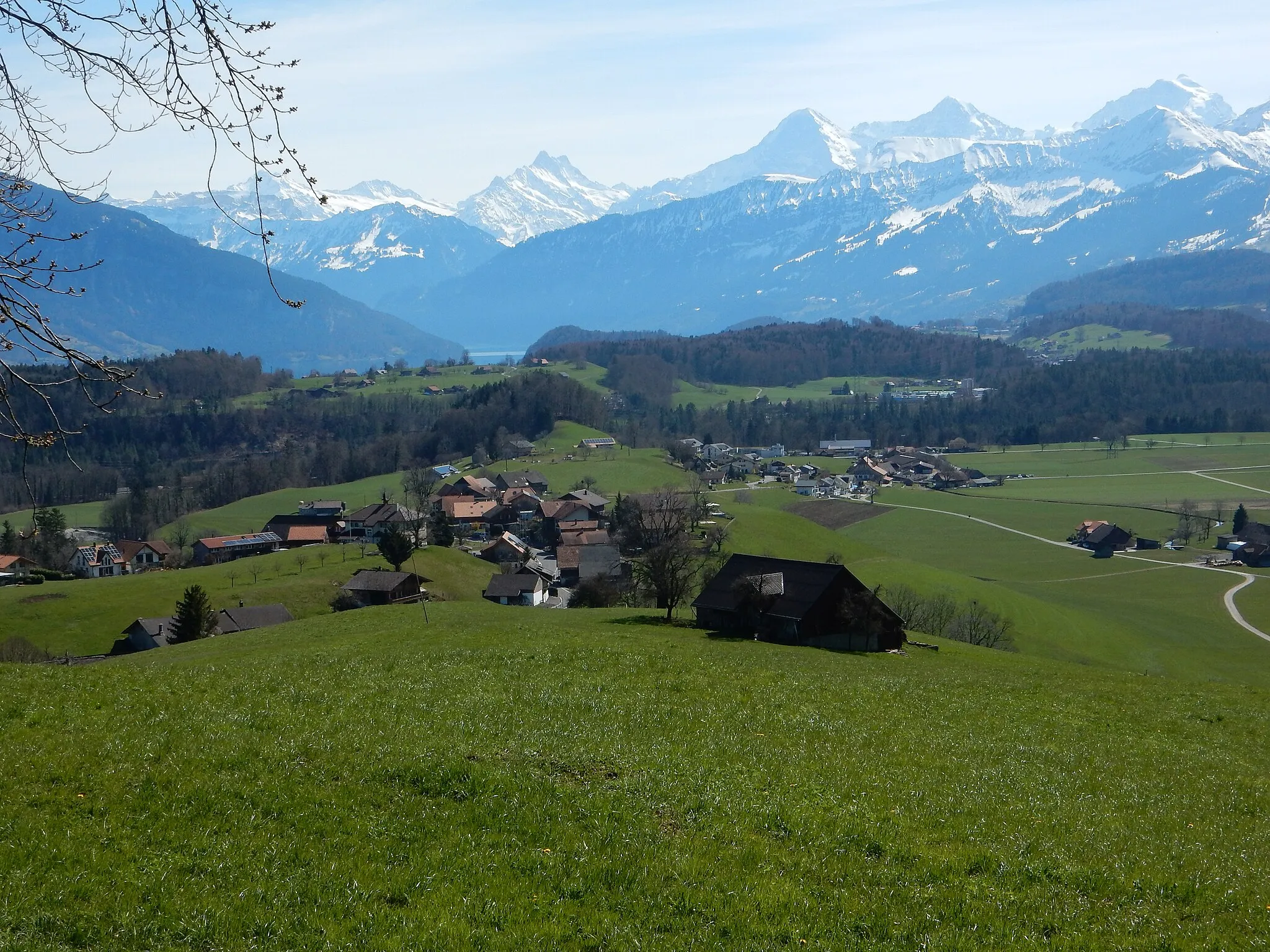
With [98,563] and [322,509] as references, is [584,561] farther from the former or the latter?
[98,563]

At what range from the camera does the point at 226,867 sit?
998 cm

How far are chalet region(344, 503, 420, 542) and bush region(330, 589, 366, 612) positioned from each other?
123 feet

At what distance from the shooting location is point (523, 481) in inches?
5615

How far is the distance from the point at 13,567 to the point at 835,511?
93.0m

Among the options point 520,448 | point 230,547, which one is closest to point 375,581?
point 230,547

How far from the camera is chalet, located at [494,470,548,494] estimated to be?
5482 inches

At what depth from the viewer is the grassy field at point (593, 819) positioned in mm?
9180

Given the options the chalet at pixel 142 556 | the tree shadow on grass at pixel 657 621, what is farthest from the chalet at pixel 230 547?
the tree shadow on grass at pixel 657 621

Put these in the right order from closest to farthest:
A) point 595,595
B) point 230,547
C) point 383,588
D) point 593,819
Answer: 1. point 593,819
2. point 595,595
3. point 383,588
4. point 230,547

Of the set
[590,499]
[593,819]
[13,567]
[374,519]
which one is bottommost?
[13,567]

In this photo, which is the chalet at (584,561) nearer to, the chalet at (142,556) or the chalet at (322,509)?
the chalet at (322,509)

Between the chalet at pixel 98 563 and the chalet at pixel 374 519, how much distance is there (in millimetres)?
23905

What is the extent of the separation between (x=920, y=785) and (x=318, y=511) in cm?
12373

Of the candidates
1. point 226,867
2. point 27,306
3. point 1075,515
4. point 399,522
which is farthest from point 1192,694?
point 1075,515
